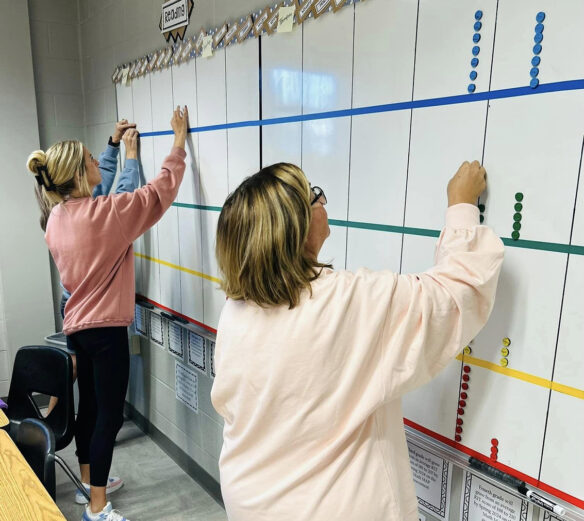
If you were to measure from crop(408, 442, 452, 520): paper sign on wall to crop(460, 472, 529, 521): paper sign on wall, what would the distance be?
0.17ft

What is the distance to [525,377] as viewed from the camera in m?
1.07

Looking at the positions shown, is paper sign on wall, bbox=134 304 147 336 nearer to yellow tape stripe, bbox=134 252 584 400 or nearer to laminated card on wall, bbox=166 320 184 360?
laminated card on wall, bbox=166 320 184 360

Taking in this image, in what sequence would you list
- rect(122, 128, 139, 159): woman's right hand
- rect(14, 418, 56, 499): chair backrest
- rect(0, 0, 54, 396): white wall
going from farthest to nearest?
rect(0, 0, 54, 396): white wall < rect(122, 128, 139, 159): woman's right hand < rect(14, 418, 56, 499): chair backrest

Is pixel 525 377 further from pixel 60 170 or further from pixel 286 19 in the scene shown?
pixel 60 170

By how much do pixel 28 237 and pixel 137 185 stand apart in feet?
3.84

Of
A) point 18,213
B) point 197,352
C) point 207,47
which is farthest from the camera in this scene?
point 18,213

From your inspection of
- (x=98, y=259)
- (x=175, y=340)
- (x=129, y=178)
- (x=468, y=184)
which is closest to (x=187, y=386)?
(x=175, y=340)

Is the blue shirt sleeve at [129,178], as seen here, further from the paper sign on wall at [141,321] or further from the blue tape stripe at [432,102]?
the blue tape stripe at [432,102]

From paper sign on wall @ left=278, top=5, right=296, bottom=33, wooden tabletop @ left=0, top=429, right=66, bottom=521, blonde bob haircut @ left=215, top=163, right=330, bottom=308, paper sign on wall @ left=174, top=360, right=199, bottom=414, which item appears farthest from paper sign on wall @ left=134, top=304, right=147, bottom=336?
blonde bob haircut @ left=215, top=163, right=330, bottom=308

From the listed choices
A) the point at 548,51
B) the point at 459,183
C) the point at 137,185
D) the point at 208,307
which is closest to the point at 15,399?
the point at 208,307

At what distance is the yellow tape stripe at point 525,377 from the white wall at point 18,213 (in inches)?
116

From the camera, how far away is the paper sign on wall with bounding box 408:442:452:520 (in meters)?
1.30

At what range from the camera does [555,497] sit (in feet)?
3.44

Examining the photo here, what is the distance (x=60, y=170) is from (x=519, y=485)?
6.20ft
